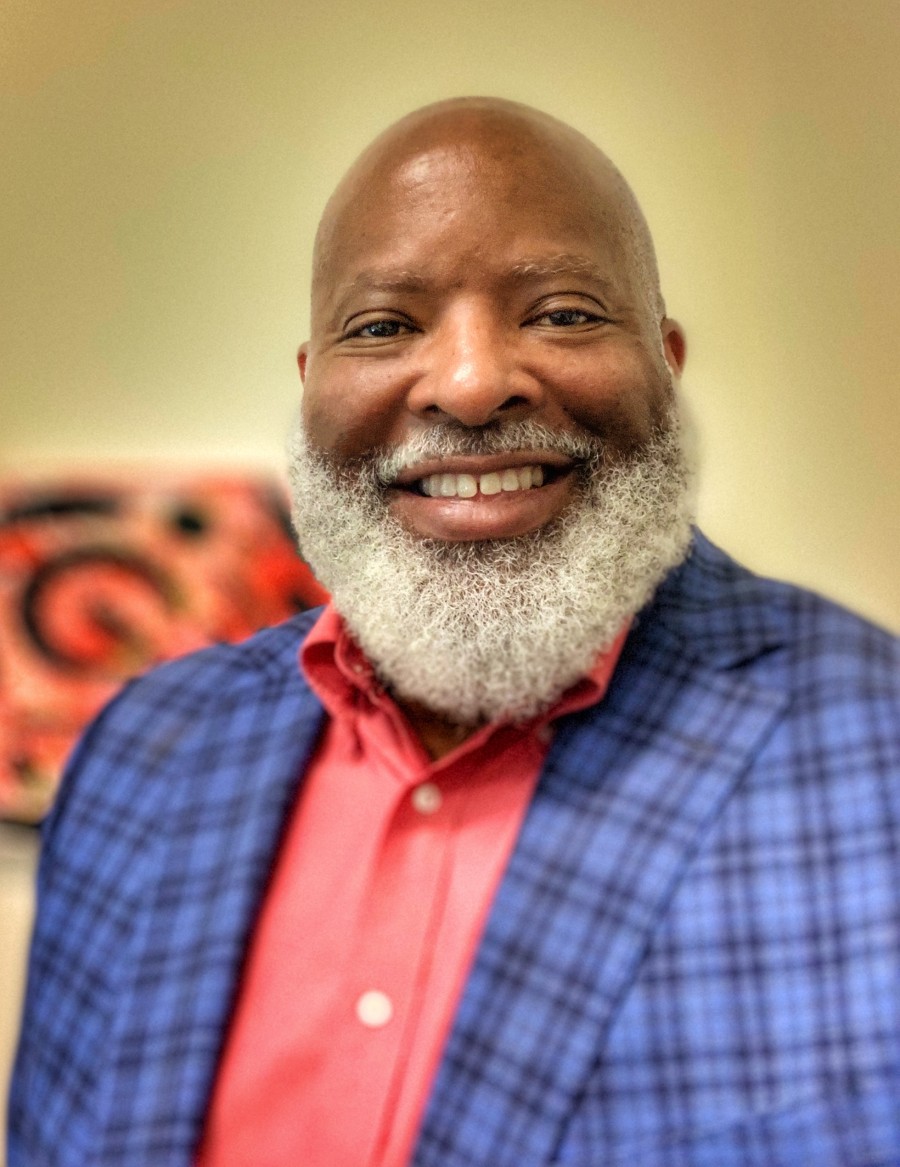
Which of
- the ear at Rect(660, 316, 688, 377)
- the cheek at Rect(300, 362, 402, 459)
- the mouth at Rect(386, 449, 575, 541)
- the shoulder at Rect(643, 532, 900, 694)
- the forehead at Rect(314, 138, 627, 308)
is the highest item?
the forehead at Rect(314, 138, 627, 308)

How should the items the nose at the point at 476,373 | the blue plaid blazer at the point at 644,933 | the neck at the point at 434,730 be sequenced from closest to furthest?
the blue plaid blazer at the point at 644,933 < the nose at the point at 476,373 < the neck at the point at 434,730

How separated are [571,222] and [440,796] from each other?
0.49m

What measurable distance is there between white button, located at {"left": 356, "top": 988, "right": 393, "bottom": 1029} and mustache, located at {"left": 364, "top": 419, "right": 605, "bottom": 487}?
1.42 ft

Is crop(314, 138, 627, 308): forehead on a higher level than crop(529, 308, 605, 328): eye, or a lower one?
higher

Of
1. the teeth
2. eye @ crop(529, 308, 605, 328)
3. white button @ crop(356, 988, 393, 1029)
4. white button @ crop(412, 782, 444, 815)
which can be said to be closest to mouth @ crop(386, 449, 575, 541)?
the teeth

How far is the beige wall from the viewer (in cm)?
73

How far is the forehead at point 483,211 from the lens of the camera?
71cm

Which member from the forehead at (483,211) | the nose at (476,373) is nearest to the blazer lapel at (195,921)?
the nose at (476,373)

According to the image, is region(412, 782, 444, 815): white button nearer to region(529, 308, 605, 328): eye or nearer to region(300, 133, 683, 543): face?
region(300, 133, 683, 543): face

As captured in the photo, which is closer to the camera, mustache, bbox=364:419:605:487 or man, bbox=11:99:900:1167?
man, bbox=11:99:900:1167

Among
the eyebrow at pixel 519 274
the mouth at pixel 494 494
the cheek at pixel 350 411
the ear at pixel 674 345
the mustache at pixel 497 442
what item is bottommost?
the mouth at pixel 494 494

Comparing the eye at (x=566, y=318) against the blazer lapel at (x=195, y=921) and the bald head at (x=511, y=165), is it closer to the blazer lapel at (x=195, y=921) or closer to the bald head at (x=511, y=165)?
the bald head at (x=511, y=165)

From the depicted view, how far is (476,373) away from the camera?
69 centimetres

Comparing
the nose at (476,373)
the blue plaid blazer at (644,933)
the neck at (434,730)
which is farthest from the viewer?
the neck at (434,730)
